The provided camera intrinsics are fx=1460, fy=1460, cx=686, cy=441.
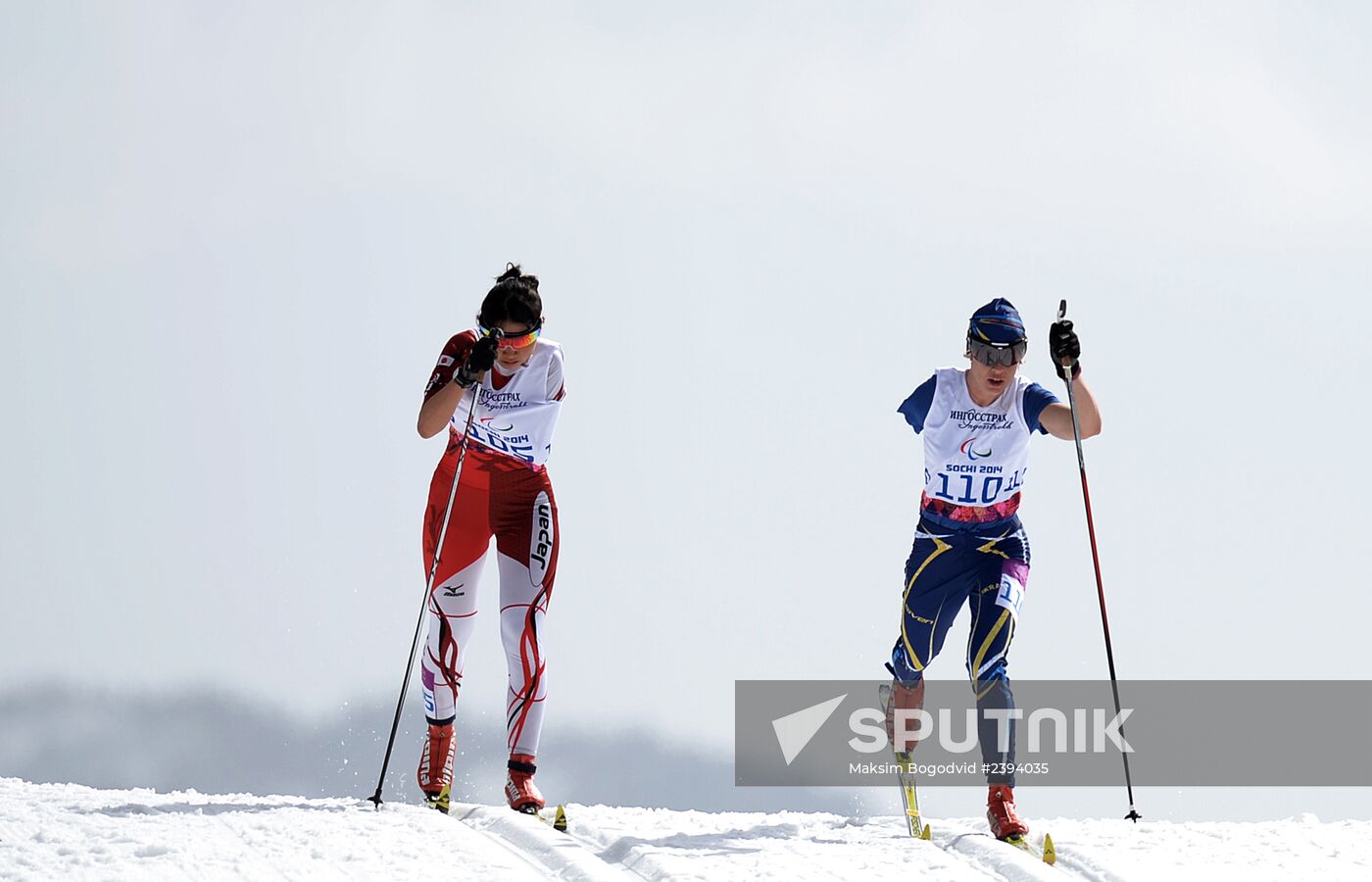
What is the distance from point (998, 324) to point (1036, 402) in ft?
1.42

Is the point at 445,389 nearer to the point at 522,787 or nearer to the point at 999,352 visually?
the point at 522,787

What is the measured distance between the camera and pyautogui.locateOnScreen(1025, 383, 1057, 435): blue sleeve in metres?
7.07

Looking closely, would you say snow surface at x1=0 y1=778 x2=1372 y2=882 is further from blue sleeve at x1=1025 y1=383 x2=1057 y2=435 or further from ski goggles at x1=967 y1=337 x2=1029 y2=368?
ski goggles at x1=967 y1=337 x2=1029 y2=368

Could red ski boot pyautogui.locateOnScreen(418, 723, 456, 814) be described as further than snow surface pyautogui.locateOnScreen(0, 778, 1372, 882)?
Yes

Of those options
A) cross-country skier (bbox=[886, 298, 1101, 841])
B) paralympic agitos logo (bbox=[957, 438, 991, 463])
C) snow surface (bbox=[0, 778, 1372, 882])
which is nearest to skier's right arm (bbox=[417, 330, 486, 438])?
snow surface (bbox=[0, 778, 1372, 882])

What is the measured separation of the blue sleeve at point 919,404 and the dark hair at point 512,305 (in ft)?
6.18

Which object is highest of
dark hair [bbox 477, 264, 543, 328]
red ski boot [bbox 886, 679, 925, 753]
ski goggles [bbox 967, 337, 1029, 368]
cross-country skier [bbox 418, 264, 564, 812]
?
dark hair [bbox 477, 264, 543, 328]

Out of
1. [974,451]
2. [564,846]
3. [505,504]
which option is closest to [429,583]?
[505,504]

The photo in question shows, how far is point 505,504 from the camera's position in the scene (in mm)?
7273

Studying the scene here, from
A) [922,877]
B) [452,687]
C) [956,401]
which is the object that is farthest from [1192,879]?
[452,687]

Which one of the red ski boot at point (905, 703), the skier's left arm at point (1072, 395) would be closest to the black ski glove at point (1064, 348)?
the skier's left arm at point (1072, 395)

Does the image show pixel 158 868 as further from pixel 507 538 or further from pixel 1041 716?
pixel 1041 716

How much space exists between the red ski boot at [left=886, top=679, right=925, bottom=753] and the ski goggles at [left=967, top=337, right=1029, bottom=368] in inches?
66.8

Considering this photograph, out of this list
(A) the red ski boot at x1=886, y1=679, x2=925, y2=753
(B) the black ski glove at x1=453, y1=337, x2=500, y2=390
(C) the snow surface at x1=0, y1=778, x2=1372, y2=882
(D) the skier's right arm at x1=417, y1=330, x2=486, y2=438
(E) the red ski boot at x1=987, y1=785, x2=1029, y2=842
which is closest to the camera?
(C) the snow surface at x1=0, y1=778, x2=1372, y2=882
